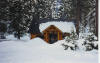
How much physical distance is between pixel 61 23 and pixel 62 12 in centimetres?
2409

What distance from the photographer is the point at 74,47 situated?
14.2 m

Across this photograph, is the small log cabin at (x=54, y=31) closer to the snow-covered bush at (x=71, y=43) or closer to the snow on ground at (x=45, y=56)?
the snow on ground at (x=45, y=56)

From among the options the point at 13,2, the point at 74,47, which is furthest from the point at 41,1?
the point at 74,47

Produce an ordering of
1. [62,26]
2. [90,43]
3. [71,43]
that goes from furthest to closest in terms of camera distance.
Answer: [62,26]
[71,43]
[90,43]

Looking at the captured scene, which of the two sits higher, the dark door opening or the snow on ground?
the snow on ground

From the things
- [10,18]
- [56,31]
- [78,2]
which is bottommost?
[56,31]

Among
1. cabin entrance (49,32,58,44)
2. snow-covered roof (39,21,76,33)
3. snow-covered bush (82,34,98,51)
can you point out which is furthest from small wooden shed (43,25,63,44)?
snow-covered bush (82,34,98,51)

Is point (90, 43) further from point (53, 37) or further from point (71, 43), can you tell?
point (53, 37)

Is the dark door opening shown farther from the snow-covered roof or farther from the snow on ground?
the snow on ground

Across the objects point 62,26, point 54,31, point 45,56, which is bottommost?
point 54,31

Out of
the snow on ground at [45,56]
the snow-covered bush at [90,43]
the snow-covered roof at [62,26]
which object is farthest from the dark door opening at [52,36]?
the snow-covered bush at [90,43]

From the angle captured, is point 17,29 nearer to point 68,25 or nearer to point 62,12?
point 68,25

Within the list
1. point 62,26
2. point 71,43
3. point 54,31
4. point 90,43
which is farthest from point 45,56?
point 62,26

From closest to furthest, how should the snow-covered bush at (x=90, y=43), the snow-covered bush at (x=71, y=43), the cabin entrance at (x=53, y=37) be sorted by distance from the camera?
1. the snow-covered bush at (x=90, y=43)
2. the snow-covered bush at (x=71, y=43)
3. the cabin entrance at (x=53, y=37)
